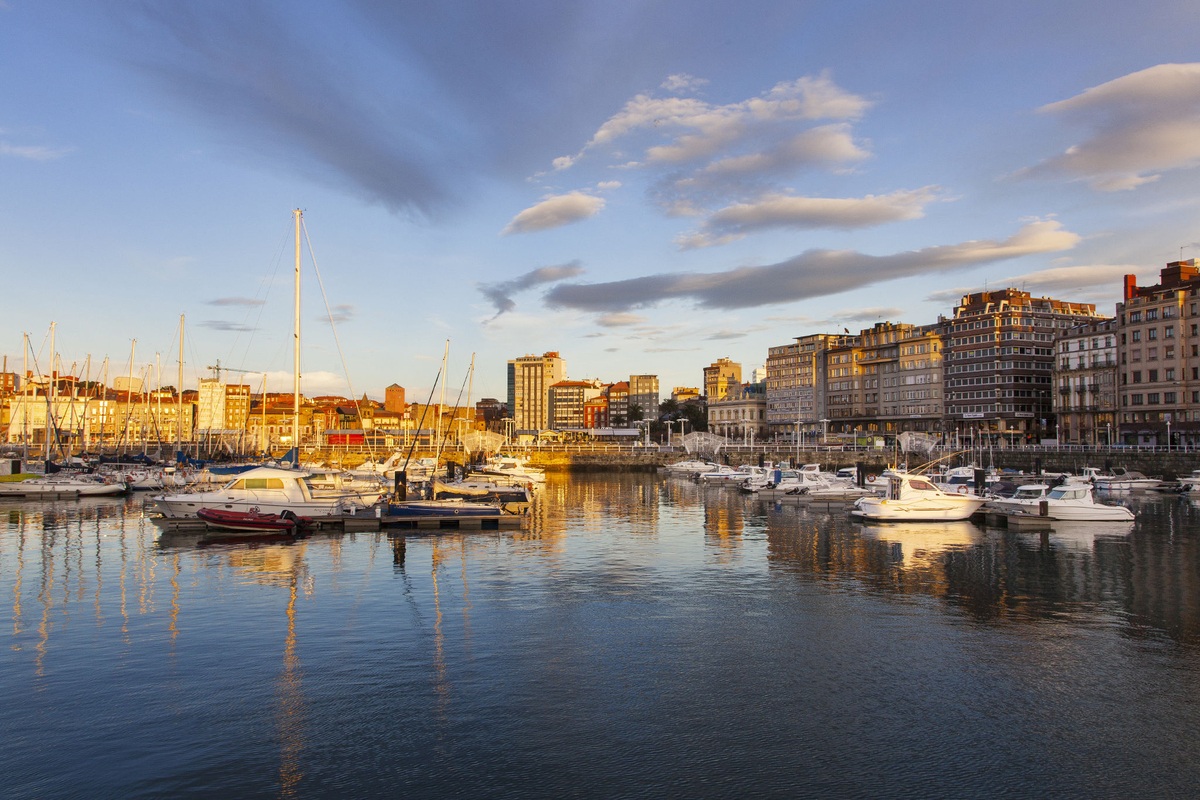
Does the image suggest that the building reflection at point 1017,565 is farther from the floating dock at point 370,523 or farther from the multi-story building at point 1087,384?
the multi-story building at point 1087,384

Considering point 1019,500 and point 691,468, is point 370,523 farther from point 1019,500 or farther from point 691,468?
point 691,468

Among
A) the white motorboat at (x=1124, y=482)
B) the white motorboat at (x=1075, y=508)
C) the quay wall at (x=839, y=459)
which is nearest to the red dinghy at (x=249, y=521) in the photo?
the white motorboat at (x=1075, y=508)

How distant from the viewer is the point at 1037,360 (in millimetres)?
125000

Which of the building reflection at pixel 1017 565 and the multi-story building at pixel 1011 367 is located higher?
the multi-story building at pixel 1011 367

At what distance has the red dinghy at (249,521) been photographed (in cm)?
3659

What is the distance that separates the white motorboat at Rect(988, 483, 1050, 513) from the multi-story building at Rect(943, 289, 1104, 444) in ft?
258

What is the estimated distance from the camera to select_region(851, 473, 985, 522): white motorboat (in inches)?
1740

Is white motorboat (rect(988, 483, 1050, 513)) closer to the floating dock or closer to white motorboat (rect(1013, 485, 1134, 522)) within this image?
white motorboat (rect(1013, 485, 1134, 522))

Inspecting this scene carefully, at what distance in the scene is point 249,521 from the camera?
36594 mm

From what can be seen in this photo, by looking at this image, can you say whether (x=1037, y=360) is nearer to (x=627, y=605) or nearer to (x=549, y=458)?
(x=549, y=458)

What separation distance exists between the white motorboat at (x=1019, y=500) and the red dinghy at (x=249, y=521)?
38.5 meters

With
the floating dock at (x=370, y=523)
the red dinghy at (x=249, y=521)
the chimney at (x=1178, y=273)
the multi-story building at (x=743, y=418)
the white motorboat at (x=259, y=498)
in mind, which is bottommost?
the floating dock at (x=370, y=523)

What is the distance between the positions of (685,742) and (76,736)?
31.9 feet

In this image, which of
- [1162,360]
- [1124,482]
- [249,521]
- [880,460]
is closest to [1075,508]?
[1124,482]
